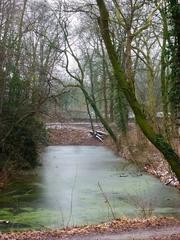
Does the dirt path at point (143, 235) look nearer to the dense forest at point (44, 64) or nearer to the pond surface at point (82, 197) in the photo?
the pond surface at point (82, 197)

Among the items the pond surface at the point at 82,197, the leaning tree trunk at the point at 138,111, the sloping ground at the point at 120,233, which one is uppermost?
the leaning tree trunk at the point at 138,111

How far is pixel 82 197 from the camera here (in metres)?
17.3

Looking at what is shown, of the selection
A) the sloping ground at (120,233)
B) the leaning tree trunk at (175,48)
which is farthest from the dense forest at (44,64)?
the sloping ground at (120,233)

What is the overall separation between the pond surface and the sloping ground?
2416 millimetres

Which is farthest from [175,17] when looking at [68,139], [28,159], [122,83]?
[68,139]

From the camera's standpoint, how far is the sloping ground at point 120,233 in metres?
8.88

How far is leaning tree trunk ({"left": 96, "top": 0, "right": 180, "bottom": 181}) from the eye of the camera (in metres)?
10.4

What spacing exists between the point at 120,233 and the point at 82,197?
26.8 ft

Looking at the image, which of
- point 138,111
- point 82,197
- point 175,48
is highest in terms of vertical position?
point 175,48

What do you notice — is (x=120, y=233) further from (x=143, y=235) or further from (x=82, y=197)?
(x=82, y=197)

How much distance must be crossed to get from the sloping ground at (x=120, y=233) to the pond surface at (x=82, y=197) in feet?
7.93

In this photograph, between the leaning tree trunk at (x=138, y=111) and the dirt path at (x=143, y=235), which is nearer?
the dirt path at (x=143, y=235)

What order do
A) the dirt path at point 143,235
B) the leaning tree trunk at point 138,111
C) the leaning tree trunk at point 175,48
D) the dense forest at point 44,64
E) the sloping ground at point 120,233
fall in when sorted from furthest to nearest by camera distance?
1. the dense forest at point 44,64
2. the leaning tree trunk at point 175,48
3. the leaning tree trunk at point 138,111
4. the sloping ground at point 120,233
5. the dirt path at point 143,235

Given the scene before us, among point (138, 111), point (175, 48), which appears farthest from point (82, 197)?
point (138, 111)
